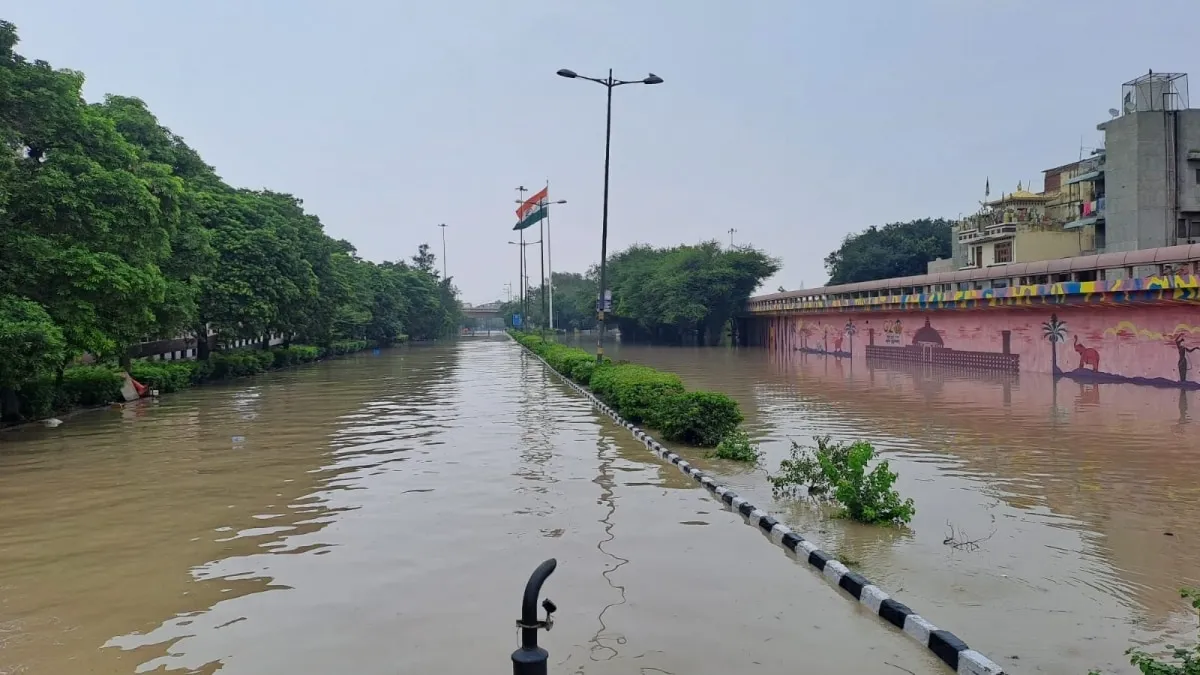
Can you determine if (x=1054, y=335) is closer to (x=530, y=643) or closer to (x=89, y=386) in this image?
(x=89, y=386)

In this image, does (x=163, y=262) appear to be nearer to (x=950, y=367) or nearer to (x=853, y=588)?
(x=853, y=588)

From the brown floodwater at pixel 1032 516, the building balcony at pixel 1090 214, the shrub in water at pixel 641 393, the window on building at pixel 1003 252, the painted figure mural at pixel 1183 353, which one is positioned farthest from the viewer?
the window on building at pixel 1003 252

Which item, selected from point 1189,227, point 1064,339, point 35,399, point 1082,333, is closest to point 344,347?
point 35,399

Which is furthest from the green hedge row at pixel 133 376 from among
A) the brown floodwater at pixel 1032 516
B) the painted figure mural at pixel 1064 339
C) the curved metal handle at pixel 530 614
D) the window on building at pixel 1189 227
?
the window on building at pixel 1189 227

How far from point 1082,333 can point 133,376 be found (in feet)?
98.1

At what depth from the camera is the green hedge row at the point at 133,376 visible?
18.4 m

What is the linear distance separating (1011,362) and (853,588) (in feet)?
A: 94.0

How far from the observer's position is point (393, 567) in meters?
7.18

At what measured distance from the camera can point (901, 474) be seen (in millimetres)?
11578

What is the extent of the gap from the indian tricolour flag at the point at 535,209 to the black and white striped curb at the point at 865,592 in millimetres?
40375

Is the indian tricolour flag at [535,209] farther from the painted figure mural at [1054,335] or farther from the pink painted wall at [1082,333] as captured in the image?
the painted figure mural at [1054,335]

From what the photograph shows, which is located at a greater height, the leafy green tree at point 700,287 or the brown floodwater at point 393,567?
the leafy green tree at point 700,287

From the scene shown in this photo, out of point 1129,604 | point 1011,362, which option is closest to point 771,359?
point 1011,362

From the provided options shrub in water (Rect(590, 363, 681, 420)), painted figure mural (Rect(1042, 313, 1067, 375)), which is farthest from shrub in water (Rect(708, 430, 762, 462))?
painted figure mural (Rect(1042, 313, 1067, 375))
